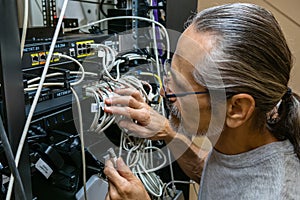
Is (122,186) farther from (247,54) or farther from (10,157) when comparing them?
(247,54)

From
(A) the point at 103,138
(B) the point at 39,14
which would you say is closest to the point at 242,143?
(A) the point at 103,138

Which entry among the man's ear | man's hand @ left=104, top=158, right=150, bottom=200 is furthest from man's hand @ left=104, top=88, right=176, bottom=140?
the man's ear

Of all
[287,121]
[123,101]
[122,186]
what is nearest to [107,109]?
[123,101]

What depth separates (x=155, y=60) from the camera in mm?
1201

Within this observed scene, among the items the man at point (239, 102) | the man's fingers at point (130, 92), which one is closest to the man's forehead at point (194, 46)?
the man at point (239, 102)

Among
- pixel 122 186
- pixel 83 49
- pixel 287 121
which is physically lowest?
pixel 122 186

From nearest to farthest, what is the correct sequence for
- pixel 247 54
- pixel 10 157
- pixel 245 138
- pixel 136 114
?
1. pixel 10 157
2. pixel 247 54
3. pixel 245 138
4. pixel 136 114

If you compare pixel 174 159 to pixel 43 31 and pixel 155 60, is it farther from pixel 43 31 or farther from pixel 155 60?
pixel 43 31

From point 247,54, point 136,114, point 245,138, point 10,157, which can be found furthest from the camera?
point 136,114

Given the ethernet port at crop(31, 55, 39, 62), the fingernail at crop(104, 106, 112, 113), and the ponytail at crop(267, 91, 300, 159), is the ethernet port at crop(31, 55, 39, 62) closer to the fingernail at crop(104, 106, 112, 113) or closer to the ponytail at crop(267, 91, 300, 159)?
the fingernail at crop(104, 106, 112, 113)

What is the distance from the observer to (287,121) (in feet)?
2.56

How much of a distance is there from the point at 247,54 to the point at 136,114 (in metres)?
0.35

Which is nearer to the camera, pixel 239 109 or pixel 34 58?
pixel 239 109

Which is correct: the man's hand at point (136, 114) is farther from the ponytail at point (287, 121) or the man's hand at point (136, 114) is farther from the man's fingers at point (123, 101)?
the ponytail at point (287, 121)
